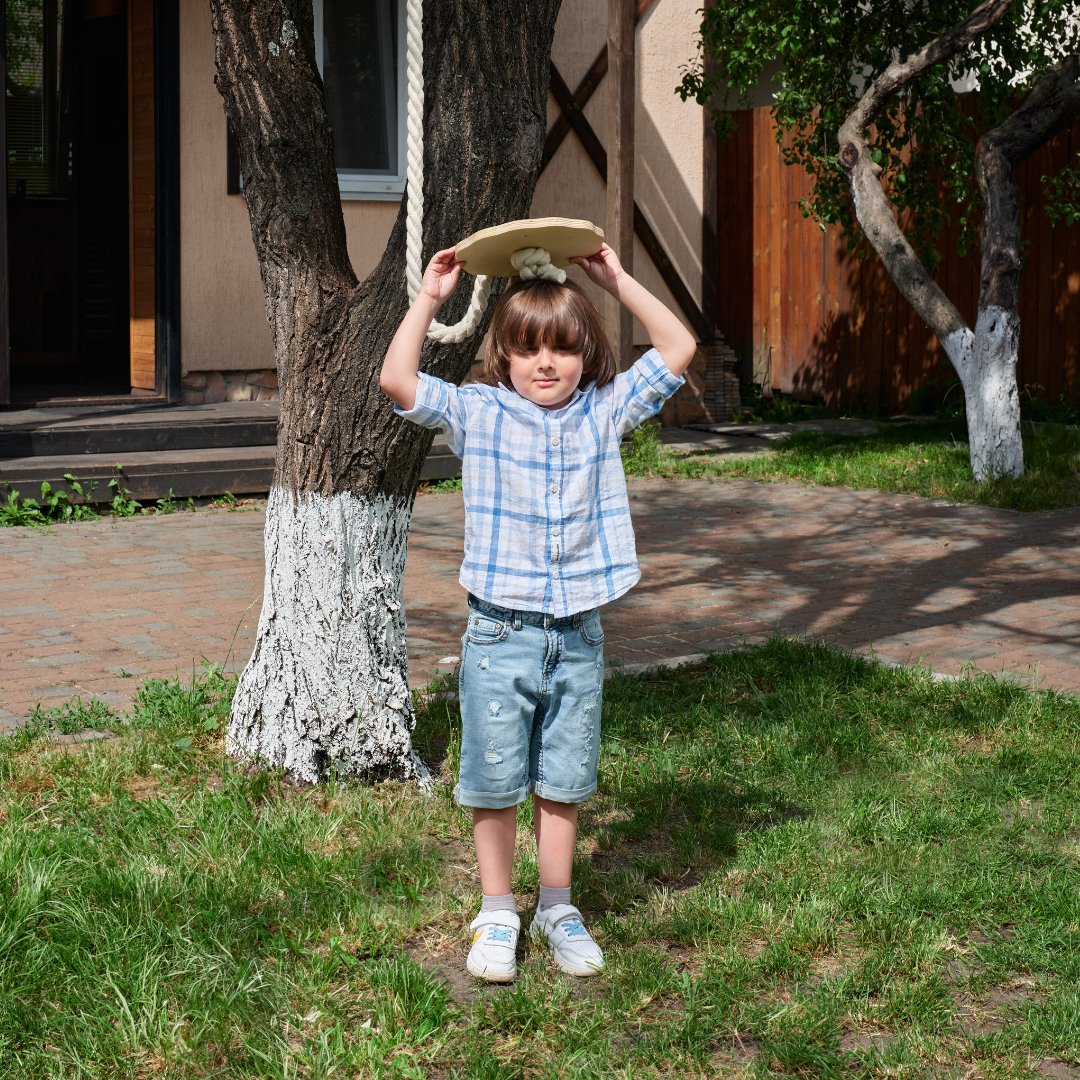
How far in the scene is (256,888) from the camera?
3.43 meters

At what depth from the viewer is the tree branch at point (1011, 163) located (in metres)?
9.17

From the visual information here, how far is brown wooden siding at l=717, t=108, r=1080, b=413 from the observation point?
12000 mm

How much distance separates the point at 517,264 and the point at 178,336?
762 centimetres

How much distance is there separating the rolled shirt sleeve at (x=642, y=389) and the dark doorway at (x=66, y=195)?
904 cm

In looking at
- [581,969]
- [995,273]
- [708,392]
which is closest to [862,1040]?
[581,969]

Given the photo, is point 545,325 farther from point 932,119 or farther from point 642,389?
point 932,119

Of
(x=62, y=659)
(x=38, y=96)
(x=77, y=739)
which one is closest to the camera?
(x=77, y=739)

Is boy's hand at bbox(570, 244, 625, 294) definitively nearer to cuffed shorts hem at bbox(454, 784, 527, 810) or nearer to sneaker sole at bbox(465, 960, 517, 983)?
cuffed shorts hem at bbox(454, 784, 527, 810)

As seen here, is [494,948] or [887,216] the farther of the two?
[887,216]

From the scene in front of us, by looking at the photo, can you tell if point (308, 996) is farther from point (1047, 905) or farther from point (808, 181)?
point (808, 181)

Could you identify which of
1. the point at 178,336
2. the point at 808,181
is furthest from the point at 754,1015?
the point at 808,181

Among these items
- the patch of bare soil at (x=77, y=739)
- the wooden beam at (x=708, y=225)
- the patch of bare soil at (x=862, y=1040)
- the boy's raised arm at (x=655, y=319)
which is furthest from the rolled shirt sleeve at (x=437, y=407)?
the wooden beam at (x=708, y=225)

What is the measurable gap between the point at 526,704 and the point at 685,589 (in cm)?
380

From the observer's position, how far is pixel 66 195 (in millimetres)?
12141
